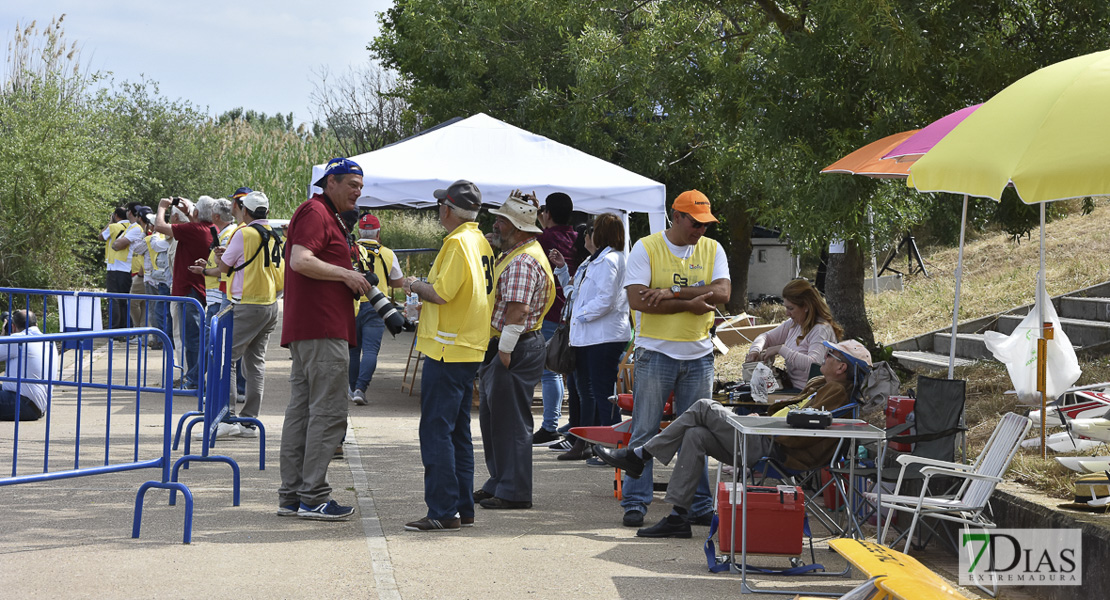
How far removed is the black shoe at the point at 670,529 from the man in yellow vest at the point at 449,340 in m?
1.12

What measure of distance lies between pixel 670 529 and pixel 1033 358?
119 inches

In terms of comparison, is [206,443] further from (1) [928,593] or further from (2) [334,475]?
(1) [928,593]

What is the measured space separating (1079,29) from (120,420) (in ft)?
29.1

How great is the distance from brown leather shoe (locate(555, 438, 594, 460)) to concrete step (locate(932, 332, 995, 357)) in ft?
15.3

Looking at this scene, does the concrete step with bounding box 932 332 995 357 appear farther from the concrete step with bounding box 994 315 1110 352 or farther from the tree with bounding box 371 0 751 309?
the tree with bounding box 371 0 751 309

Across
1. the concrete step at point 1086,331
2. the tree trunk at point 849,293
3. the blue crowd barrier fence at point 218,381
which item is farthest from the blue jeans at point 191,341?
the concrete step at point 1086,331

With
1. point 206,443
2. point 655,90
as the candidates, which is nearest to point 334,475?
point 206,443

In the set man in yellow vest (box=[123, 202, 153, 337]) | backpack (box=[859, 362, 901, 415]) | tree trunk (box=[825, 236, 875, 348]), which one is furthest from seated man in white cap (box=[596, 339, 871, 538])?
man in yellow vest (box=[123, 202, 153, 337])

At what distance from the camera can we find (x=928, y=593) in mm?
4141

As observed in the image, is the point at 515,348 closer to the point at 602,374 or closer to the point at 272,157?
the point at 602,374

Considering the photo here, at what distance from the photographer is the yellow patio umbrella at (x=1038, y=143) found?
4.86 m

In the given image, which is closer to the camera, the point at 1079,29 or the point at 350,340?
the point at 350,340

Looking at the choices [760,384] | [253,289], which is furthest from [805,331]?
[253,289]

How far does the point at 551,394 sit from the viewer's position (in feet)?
32.8
